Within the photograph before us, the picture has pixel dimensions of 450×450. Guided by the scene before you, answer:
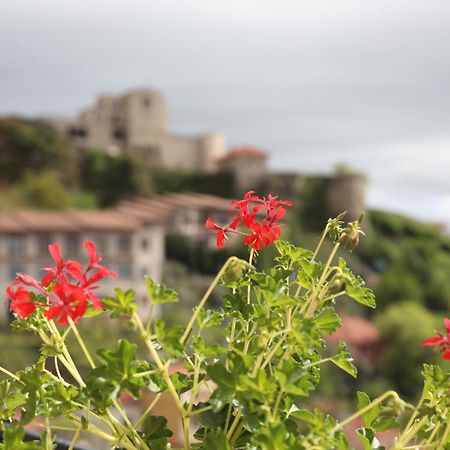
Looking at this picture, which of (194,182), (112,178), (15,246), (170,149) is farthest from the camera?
(170,149)

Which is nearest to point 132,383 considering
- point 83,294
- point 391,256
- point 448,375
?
point 83,294

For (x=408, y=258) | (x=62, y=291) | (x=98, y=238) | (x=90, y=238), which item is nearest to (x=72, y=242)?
(x=90, y=238)

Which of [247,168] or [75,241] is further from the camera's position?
[247,168]

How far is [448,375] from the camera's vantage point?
2.12 ft

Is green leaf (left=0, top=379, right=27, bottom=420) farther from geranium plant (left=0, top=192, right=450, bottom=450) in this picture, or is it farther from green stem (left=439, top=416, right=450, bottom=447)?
green stem (left=439, top=416, right=450, bottom=447)

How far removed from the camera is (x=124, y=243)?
1602 centimetres

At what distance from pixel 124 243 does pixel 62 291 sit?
15.6 meters

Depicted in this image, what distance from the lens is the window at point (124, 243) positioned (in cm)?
1595

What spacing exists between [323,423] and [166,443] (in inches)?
7.4

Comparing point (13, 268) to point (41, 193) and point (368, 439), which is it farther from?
point (368, 439)

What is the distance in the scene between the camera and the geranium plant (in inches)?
22.0

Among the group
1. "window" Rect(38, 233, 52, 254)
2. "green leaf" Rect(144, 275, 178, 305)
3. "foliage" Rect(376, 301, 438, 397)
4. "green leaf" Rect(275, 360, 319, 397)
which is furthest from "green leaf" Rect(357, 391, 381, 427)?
"foliage" Rect(376, 301, 438, 397)

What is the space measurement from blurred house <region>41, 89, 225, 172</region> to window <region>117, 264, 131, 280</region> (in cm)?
905

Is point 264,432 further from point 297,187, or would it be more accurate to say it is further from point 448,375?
point 297,187
